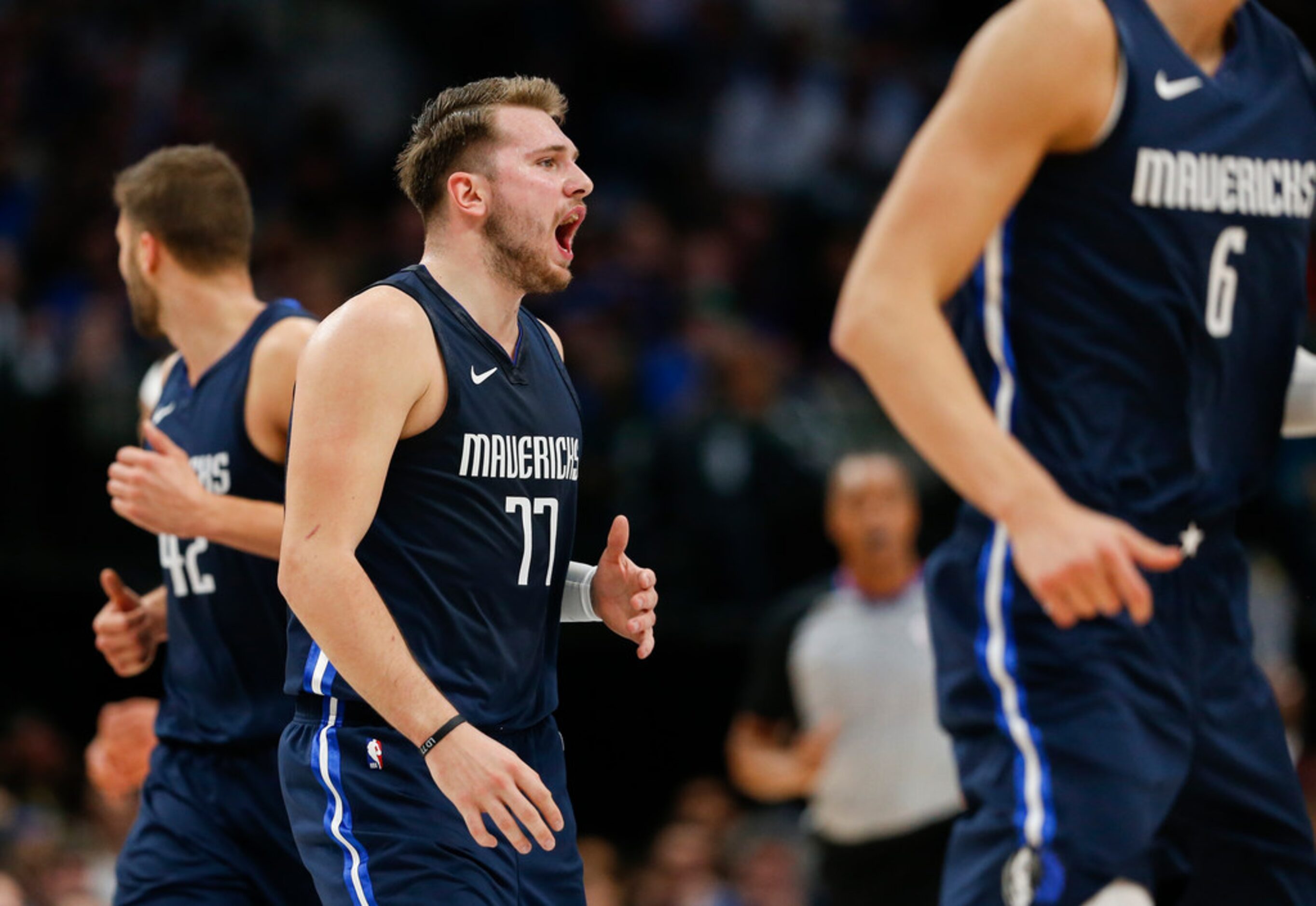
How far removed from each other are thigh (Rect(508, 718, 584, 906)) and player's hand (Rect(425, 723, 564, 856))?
35cm

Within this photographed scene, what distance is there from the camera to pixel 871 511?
7.71 meters

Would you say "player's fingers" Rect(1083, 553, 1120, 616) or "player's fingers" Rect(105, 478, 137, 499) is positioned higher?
"player's fingers" Rect(1083, 553, 1120, 616)

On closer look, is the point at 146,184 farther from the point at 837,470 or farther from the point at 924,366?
the point at 837,470

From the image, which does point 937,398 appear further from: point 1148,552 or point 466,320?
point 466,320

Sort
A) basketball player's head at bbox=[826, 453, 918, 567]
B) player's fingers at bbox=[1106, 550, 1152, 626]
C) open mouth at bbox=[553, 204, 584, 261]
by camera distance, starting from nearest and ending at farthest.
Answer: player's fingers at bbox=[1106, 550, 1152, 626] → open mouth at bbox=[553, 204, 584, 261] → basketball player's head at bbox=[826, 453, 918, 567]

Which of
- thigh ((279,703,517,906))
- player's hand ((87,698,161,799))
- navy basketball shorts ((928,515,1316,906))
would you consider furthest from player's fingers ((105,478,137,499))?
navy basketball shorts ((928,515,1316,906))

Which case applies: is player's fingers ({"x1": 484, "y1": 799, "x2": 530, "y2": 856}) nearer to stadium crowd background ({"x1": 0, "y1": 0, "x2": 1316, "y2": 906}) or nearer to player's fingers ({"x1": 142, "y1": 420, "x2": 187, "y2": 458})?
player's fingers ({"x1": 142, "y1": 420, "x2": 187, "y2": 458})

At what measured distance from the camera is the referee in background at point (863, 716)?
24.2 feet

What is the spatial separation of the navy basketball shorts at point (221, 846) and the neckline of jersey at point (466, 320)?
131 cm

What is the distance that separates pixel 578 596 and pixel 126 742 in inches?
65.3

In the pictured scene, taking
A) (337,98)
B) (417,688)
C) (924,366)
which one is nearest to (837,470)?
(417,688)

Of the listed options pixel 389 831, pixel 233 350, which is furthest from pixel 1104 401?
pixel 233 350

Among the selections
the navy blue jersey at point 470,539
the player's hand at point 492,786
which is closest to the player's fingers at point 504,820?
the player's hand at point 492,786

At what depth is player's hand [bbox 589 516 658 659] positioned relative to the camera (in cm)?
416
